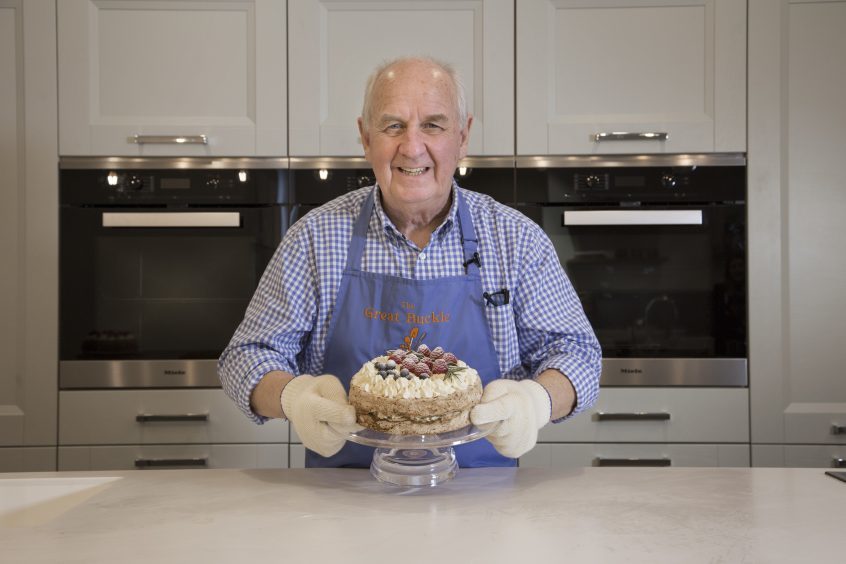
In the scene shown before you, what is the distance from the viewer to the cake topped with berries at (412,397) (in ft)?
4.19

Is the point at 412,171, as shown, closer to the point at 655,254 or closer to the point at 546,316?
the point at 546,316

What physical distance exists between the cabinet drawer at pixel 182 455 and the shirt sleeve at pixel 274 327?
0.86 metres

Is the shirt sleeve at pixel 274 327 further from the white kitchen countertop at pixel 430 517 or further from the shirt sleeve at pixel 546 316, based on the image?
the shirt sleeve at pixel 546 316

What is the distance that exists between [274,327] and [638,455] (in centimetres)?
137

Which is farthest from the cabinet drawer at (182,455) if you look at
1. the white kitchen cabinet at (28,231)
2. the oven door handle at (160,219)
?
the oven door handle at (160,219)

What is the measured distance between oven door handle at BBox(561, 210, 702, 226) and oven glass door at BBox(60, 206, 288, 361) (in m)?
0.97

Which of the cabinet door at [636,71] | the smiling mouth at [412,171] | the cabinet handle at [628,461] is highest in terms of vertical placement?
the cabinet door at [636,71]

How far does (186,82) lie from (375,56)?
2.02ft

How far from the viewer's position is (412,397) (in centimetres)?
129

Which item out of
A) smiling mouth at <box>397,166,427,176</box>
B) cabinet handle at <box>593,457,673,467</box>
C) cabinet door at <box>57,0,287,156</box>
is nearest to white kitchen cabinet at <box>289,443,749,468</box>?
cabinet handle at <box>593,457,673,467</box>

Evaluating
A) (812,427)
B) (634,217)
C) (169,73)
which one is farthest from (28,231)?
(812,427)

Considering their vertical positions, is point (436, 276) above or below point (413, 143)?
below

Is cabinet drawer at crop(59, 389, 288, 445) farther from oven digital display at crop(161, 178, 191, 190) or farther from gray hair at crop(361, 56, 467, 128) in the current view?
gray hair at crop(361, 56, 467, 128)

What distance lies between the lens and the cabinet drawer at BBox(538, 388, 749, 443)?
237cm
